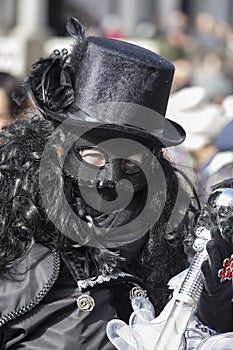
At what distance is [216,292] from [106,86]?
2.12 feet

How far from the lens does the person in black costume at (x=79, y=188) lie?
101 inches

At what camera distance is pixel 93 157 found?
2.62m

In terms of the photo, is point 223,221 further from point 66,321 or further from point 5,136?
point 5,136

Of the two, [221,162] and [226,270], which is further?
[221,162]

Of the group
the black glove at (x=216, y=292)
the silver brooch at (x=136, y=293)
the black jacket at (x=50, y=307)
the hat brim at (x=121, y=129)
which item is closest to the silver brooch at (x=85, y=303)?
the black jacket at (x=50, y=307)

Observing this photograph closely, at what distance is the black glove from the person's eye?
39 centimetres

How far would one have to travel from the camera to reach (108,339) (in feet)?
8.46

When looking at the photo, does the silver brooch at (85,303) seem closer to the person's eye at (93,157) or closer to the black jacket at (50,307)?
the black jacket at (50,307)

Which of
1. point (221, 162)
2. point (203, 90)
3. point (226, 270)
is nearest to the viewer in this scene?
point (226, 270)

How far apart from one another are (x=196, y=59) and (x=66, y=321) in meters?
9.70

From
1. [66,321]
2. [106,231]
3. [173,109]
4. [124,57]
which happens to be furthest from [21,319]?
[173,109]

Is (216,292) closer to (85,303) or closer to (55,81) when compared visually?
(85,303)

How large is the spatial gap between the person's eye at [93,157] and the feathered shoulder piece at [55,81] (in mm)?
132

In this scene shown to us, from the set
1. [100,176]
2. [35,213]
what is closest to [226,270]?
[100,176]
